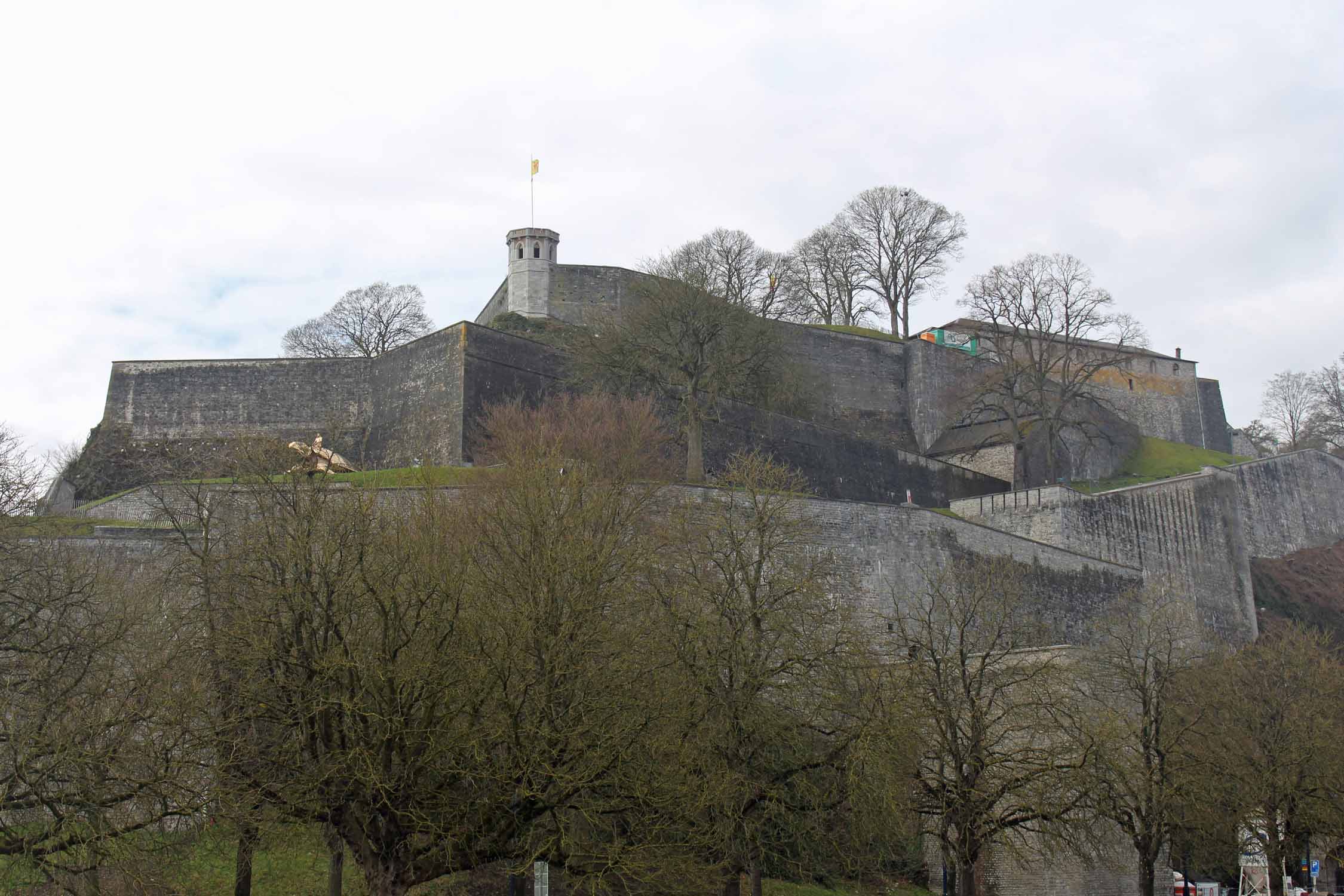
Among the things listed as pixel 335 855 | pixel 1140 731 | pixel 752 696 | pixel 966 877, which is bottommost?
pixel 966 877

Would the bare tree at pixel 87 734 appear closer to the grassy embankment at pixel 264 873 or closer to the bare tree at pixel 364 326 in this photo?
the grassy embankment at pixel 264 873

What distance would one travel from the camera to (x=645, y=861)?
589 inches

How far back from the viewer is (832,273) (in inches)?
2349

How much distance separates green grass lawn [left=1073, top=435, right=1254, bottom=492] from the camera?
47.5 meters

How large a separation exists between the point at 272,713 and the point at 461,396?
20.8 metres

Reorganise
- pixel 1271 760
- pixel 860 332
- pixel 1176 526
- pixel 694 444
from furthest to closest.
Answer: pixel 860 332, pixel 1176 526, pixel 694 444, pixel 1271 760

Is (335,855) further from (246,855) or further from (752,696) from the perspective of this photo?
(752,696)

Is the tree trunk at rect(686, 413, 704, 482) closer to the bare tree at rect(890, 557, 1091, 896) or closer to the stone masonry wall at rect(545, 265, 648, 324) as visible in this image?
the bare tree at rect(890, 557, 1091, 896)

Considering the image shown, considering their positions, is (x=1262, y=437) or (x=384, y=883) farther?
→ (x=1262, y=437)

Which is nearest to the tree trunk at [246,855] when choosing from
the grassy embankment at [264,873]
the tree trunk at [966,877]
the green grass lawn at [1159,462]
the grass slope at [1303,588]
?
the grassy embankment at [264,873]

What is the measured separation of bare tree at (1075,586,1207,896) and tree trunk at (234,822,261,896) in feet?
36.8

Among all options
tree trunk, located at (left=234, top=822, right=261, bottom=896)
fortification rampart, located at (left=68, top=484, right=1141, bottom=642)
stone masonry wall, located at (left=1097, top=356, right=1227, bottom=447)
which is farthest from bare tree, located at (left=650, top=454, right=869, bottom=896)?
stone masonry wall, located at (left=1097, top=356, right=1227, bottom=447)

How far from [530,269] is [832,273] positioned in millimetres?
16270

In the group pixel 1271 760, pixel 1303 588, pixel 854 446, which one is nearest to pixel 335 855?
pixel 1271 760
